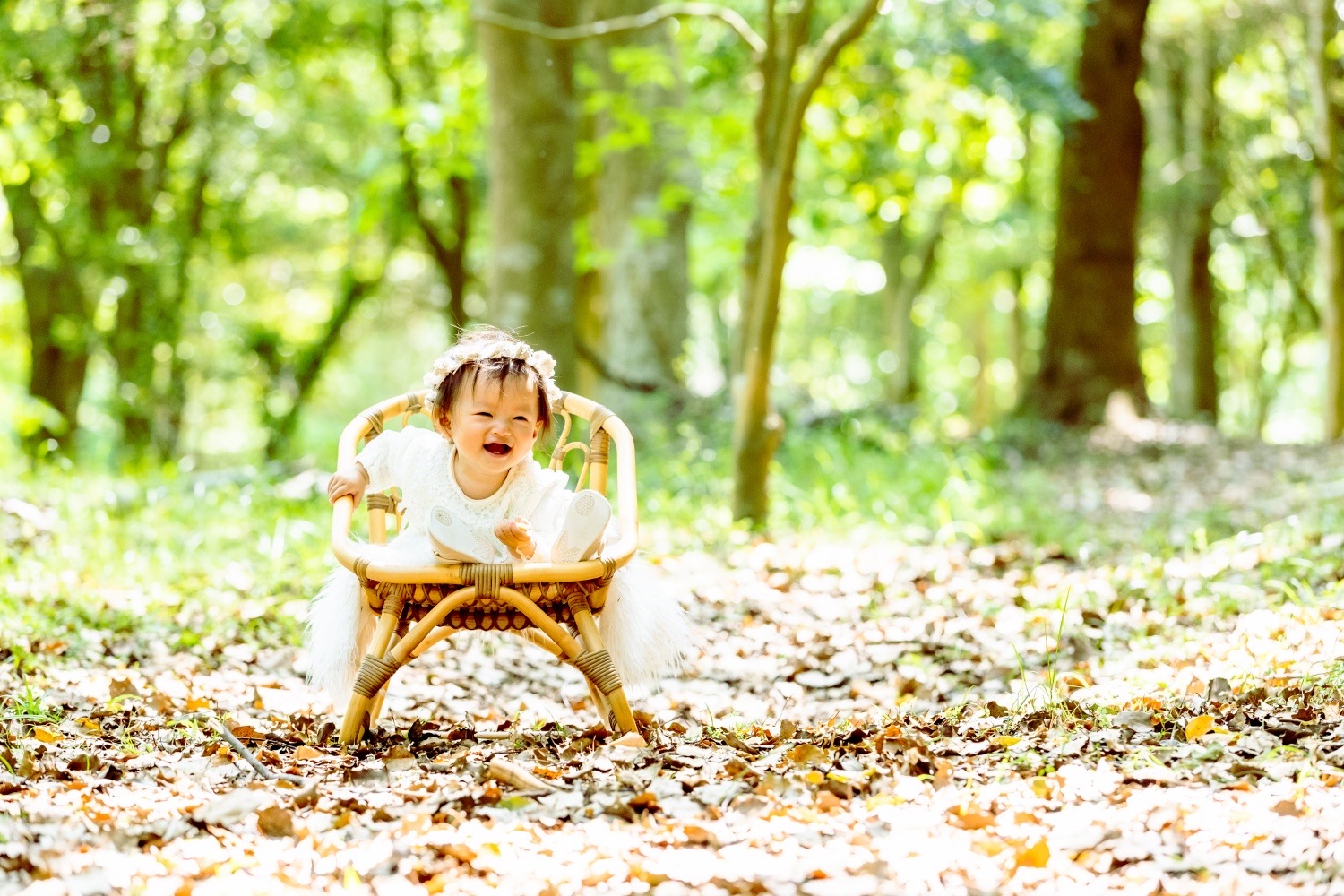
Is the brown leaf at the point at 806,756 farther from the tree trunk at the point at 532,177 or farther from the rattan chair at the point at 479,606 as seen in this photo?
the tree trunk at the point at 532,177

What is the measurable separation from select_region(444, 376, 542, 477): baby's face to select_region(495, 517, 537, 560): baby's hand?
0.20 metres

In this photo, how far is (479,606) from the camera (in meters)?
3.47

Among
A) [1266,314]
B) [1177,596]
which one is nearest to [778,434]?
[1177,596]

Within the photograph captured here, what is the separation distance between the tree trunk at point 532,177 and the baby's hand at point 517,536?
4.33 m

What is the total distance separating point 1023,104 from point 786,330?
2066 cm

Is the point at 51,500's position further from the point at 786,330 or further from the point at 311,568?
the point at 786,330

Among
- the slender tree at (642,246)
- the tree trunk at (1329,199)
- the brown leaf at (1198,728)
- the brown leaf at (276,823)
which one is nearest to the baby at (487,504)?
the brown leaf at (276,823)

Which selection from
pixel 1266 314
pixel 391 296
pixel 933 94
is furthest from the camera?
pixel 1266 314

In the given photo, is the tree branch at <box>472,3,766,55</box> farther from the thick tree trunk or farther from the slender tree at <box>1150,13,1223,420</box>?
the slender tree at <box>1150,13,1223,420</box>

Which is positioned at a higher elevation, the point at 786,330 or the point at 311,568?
the point at 786,330

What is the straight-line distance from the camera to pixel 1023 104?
10.2 meters

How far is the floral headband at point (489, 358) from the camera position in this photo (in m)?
3.56

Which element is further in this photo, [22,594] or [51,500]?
[51,500]

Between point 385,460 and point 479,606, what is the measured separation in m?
0.56
